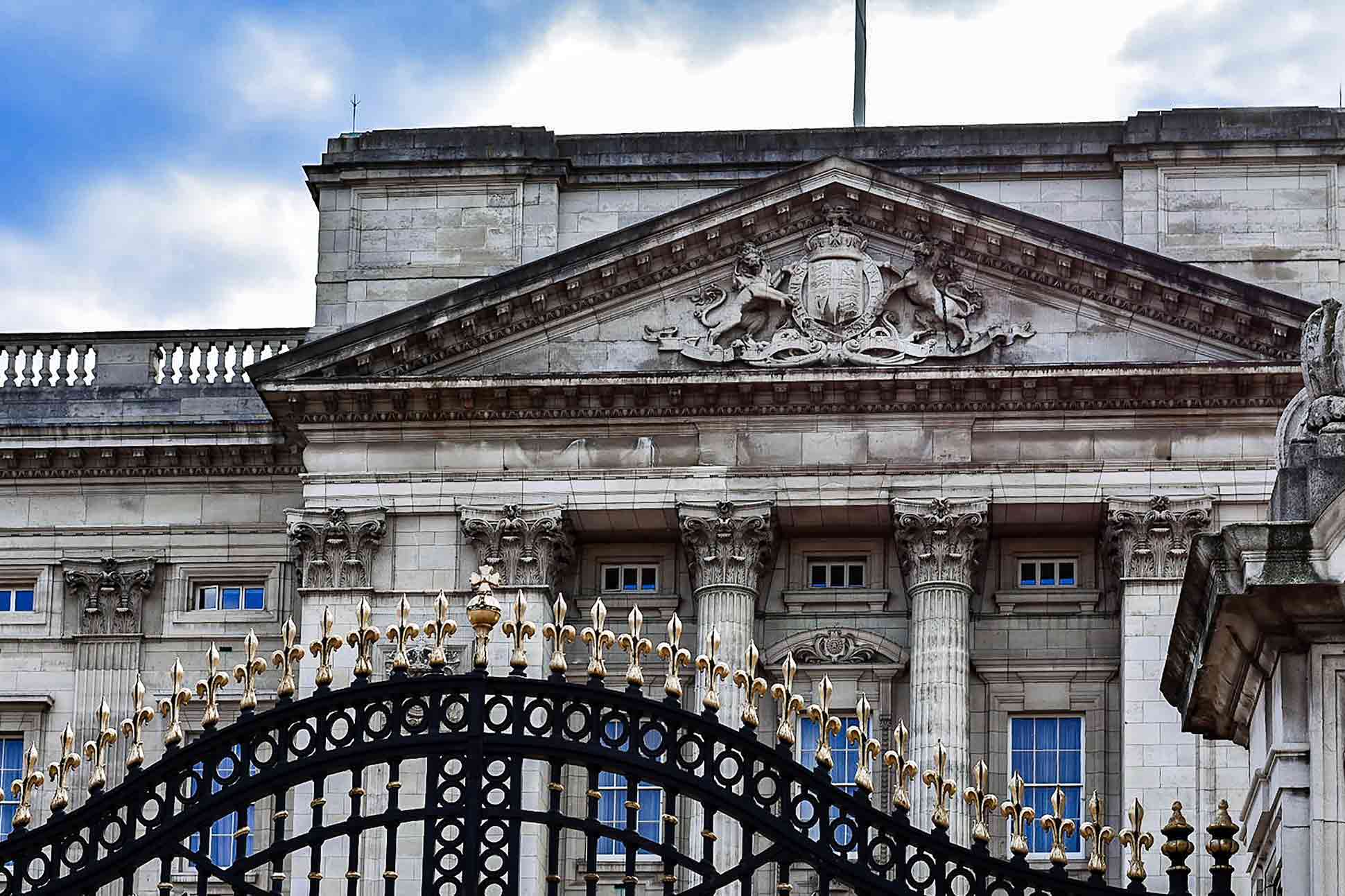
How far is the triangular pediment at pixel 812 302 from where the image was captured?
45219 mm

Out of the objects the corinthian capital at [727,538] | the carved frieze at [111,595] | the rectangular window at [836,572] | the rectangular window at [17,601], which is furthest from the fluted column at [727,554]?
the rectangular window at [17,601]

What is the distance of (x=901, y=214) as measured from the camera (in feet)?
151

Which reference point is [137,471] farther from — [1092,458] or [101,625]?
[1092,458]

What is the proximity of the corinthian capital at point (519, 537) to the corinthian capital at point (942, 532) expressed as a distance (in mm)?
4930

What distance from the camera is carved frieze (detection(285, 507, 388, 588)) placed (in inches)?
1804

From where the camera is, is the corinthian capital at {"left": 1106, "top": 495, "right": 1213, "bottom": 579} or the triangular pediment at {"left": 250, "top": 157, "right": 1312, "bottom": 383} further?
the triangular pediment at {"left": 250, "top": 157, "right": 1312, "bottom": 383}

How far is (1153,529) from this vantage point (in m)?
44.8

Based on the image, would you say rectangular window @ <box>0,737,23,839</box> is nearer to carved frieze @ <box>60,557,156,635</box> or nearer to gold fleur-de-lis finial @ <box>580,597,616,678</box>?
carved frieze @ <box>60,557,156,635</box>

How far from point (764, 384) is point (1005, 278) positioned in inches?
151

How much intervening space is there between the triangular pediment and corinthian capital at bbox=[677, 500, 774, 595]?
6.67 ft

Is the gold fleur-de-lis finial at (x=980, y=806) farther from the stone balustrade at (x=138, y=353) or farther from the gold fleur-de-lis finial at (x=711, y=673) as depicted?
the stone balustrade at (x=138, y=353)

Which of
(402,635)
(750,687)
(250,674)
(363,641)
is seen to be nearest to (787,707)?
(750,687)

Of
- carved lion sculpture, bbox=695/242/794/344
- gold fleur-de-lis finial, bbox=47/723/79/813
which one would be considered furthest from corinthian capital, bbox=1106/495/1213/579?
gold fleur-de-lis finial, bbox=47/723/79/813

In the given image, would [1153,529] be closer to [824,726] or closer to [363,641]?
[824,726]
